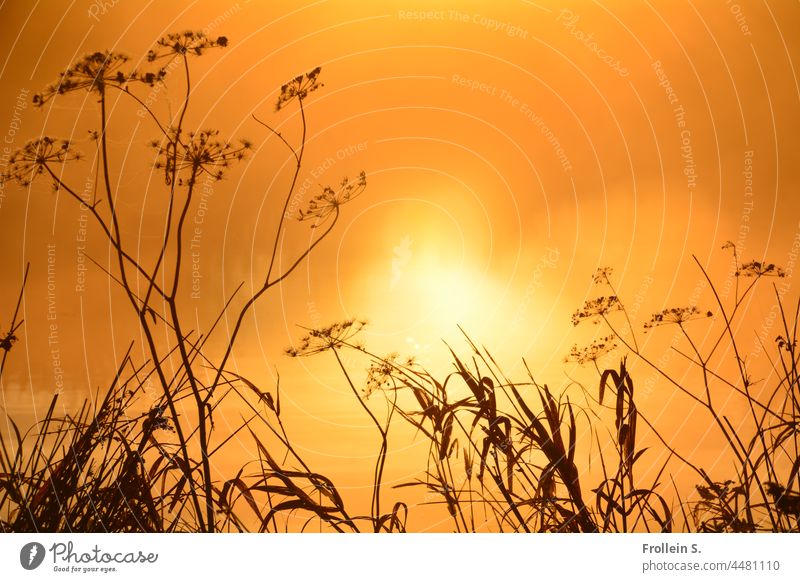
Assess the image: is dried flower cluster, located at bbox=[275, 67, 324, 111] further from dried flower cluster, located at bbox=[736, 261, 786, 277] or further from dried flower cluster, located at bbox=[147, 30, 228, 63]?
Answer: dried flower cluster, located at bbox=[736, 261, 786, 277]

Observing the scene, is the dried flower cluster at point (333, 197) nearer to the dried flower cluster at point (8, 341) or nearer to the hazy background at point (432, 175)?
the hazy background at point (432, 175)

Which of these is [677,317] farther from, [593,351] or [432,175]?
[432,175]

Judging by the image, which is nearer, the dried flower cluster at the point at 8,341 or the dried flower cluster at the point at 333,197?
the dried flower cluster at the point at 8,341

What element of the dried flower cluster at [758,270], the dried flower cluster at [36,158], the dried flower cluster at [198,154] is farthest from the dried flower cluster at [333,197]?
the dried flower cluster at [758,270]

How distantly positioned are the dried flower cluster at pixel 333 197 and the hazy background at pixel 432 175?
0.02m

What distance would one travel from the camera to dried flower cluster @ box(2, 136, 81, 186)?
4.71 feet

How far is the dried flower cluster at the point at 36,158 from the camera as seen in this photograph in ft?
4.71

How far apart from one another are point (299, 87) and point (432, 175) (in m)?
0.30

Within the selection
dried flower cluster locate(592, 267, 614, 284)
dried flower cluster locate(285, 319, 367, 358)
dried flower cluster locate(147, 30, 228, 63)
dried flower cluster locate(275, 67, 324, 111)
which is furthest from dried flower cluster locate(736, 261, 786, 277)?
dried flower cluster locate(147, 30, 228, 63)

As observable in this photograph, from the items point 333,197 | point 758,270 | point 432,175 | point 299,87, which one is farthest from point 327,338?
point 758,270

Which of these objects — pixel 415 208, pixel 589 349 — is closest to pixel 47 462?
pixel 415 208

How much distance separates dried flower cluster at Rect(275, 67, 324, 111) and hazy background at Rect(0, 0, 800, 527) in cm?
2

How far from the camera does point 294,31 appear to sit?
4.89 ft
